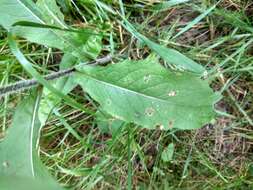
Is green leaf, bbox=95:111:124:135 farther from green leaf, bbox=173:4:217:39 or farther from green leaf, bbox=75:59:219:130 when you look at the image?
green leaf, bbox=173:4:217:39

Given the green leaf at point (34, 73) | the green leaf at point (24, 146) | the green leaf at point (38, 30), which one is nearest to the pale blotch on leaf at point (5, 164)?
the green leaf at point (24, 146)

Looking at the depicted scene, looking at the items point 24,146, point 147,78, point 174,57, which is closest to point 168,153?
point 174,57

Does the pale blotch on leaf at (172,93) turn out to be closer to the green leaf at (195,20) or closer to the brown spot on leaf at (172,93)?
the brown spot on leaf at (172,93)

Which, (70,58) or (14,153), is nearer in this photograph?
(14,153)

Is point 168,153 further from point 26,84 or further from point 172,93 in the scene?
point 26,84

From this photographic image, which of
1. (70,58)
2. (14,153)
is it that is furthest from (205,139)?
(14,153)

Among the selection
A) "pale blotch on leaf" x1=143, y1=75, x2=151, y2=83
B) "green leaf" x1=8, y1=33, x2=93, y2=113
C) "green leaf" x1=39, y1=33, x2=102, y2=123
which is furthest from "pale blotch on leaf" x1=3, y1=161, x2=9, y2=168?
"pale blotch on leaf" x1=143, y1=75, x2=151, y2=83

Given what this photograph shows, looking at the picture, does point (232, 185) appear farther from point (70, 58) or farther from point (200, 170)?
point (70, 58)
